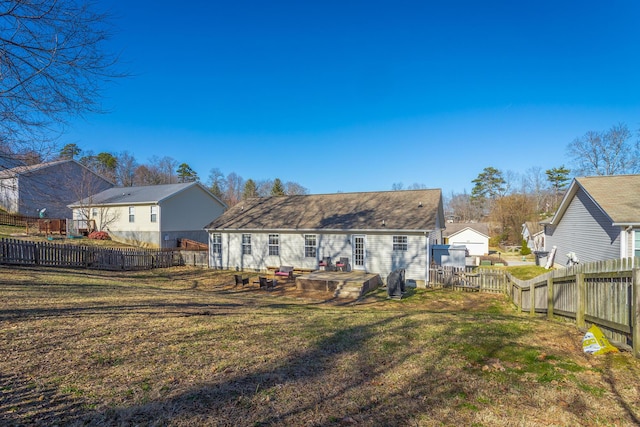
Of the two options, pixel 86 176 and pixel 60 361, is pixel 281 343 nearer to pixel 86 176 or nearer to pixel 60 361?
pixel 60 361

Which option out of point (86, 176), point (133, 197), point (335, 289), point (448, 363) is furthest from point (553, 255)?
point (86, 176)

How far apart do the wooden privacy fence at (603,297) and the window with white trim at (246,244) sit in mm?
17441

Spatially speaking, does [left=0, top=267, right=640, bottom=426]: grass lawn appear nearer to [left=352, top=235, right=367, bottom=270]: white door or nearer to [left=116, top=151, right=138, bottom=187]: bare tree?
[left=352, top=235, right=367, bottom=270]: white door

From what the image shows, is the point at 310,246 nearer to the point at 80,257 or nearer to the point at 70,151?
the point at 80,257

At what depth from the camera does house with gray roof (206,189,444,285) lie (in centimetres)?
1816

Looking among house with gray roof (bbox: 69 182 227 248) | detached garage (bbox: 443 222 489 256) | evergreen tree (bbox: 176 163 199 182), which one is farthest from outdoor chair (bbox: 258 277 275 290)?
evergreen tree (bbox: 176 163 199 182)


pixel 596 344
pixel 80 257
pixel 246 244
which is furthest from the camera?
pixel 246 244

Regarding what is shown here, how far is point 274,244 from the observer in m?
21.5

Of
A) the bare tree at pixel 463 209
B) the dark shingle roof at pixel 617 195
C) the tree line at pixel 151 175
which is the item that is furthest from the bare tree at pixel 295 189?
the dark shingle roof at pixel 617 195

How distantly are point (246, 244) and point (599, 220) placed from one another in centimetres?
2047

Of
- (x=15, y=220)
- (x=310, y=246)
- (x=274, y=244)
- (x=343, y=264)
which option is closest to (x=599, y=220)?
(x=343, y=264)

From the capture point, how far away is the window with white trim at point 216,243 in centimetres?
2331

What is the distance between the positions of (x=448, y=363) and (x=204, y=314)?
5.35 m

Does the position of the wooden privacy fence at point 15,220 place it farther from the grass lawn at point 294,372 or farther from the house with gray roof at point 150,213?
the grass lawn at point 294,372
